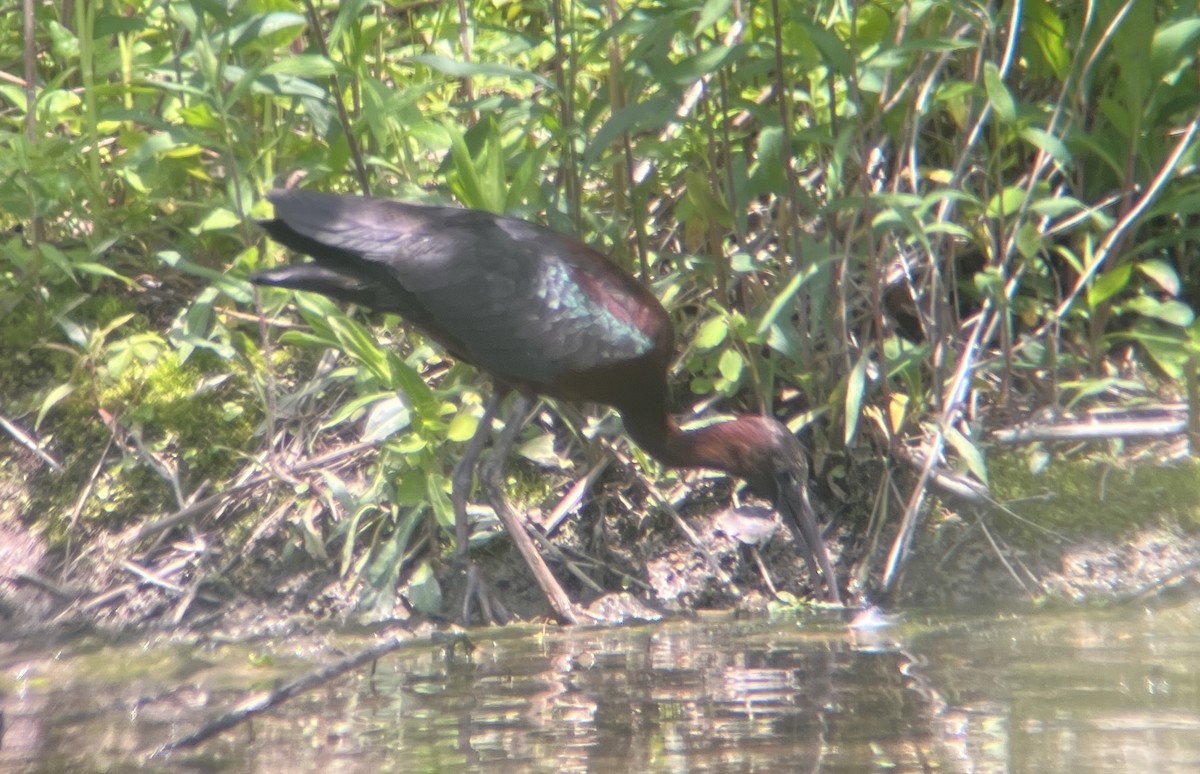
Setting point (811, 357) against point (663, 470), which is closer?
point (811, 357)

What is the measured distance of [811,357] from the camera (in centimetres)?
456

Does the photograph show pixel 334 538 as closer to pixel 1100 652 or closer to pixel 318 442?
pixel 318 442

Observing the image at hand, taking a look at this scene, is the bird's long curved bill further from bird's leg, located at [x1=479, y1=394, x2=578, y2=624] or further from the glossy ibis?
bird's leg, located at [x1=479, y1=394, x2=578, y2=624]

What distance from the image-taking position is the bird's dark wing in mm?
4410

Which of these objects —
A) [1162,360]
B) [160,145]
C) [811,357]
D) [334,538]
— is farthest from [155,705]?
[1162,360]

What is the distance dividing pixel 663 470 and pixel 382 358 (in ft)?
3.47

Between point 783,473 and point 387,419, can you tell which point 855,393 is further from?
point 387,419

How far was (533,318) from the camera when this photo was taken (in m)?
4.53

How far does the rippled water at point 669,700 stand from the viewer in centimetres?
284

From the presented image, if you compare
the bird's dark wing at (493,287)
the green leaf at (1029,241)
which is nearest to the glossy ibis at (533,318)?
the bird's dark wing at (493,287)

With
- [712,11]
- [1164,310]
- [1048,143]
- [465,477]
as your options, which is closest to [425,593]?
[465,477]

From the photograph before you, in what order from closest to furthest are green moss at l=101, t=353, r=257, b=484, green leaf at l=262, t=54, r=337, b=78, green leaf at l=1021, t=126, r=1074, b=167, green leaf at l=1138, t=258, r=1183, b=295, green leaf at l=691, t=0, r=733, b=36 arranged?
1. green leaf at l=691, t=0, r=733, b=36
2. green leaf at l=1021, t=126, r=1074, b=167
3. green leaf at l=262, t=54, r=337, b=78
4. green leaf at l=1138, t=258, r=1183, b=295
5. green moss at l=101, t=353, r=257, b=484

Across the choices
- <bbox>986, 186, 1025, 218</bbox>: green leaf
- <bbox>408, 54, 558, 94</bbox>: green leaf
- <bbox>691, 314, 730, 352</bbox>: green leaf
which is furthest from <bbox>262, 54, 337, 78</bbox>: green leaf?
<bbox>986, 186, 1025, 218</bbox>: green leaf

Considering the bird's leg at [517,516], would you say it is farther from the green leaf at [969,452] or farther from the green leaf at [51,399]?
the green leaf at [51,399]
